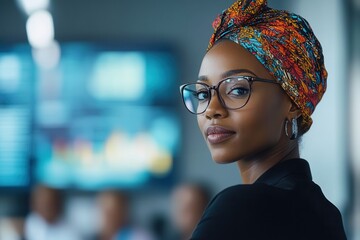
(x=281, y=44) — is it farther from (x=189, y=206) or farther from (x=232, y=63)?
(x=189, y=206)

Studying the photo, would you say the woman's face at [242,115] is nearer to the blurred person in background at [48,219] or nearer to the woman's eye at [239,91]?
the woman's eye at [239,91]

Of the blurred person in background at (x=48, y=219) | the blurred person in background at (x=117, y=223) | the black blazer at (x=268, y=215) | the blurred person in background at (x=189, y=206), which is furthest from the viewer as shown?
the blurred person in background at (x=48, y=219)

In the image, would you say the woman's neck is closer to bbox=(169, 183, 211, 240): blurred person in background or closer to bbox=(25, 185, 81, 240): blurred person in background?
bbox=(169, 183, 211, 240): blurred person in background

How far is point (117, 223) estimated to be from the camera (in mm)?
4715

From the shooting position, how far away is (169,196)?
5496 millimetres

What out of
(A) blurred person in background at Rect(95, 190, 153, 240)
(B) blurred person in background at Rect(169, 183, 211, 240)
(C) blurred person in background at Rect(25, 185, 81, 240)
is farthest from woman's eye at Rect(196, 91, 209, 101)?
(C) blurred person in background at Rect(25, 185, 81, 240)

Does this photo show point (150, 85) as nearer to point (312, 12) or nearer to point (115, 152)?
point (115, 152)

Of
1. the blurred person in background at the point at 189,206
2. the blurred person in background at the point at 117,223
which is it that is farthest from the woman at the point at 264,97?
the blurred person in background at the point at 117,223

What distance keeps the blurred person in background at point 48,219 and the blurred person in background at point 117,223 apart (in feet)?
0.73

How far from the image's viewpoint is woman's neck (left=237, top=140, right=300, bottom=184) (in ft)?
3.57

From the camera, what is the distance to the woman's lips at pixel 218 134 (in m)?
1.07

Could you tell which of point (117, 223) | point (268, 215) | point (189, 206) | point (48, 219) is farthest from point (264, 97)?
point (48, 219)

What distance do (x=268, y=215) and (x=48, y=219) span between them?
13.7 feet

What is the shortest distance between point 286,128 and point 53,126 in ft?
14.9
